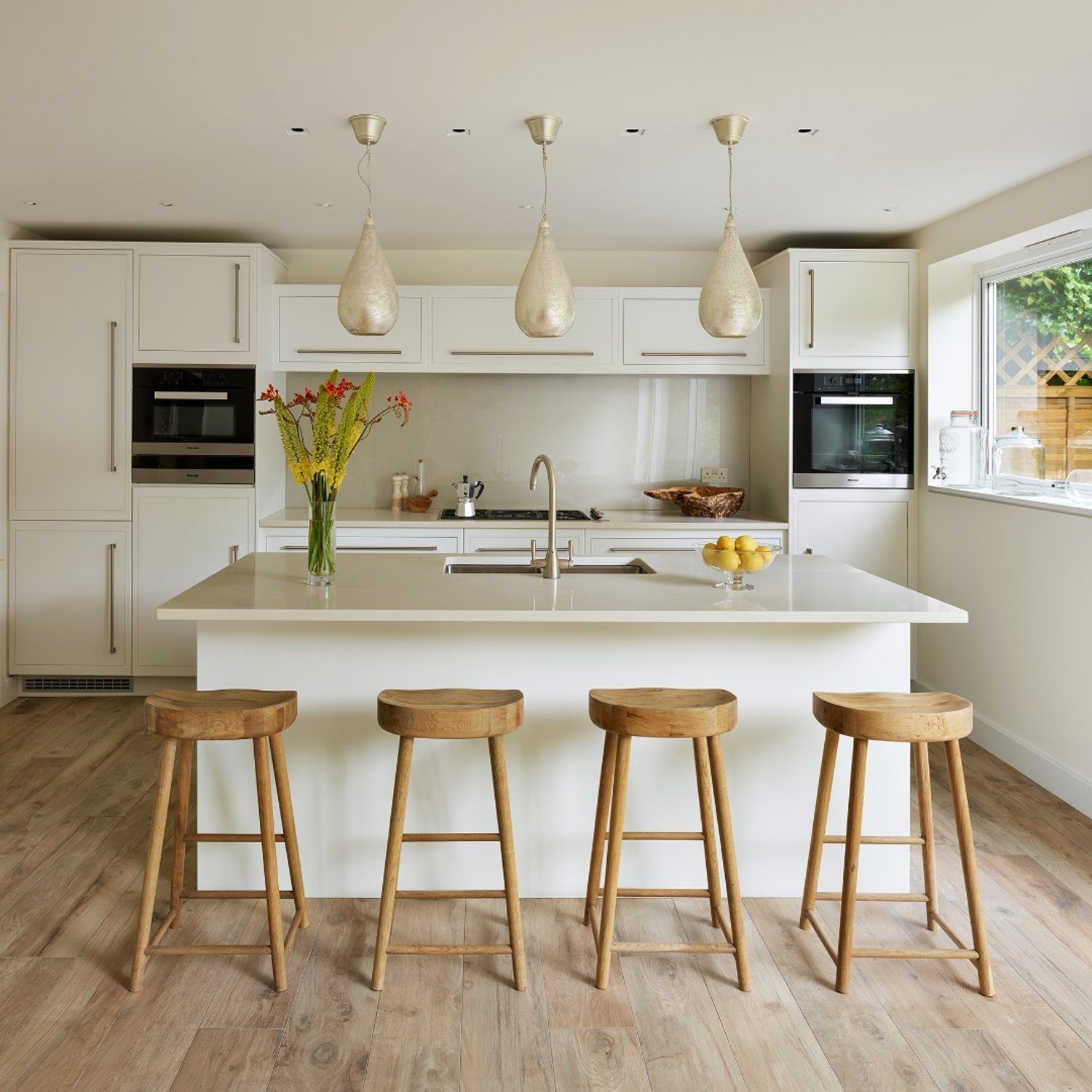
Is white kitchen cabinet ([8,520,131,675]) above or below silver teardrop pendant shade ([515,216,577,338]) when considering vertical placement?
below

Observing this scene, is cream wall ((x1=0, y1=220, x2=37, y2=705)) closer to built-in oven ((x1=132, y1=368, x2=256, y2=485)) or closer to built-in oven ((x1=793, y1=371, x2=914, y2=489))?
built-in oven ((x1=132, y1=368, x2=256, y2=485))

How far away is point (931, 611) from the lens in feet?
8.98

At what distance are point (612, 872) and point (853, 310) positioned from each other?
11.5 feet

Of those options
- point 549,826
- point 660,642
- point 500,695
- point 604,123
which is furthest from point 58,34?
point 549,826

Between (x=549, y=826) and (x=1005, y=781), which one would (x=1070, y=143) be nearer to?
(x=1005, y=781)

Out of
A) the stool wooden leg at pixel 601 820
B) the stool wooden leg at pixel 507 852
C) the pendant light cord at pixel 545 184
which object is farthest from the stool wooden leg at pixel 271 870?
the pendant light cord at pixel 545 184

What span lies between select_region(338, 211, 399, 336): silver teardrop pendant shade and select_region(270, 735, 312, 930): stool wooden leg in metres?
1.32

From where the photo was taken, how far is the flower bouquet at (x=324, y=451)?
3.07 meters

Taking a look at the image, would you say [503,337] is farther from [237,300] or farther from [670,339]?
[237,300]

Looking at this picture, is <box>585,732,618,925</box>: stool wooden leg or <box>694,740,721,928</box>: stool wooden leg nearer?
<box>694,740,721,928</box>: stool wooden leg

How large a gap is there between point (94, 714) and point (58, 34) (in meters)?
3.25

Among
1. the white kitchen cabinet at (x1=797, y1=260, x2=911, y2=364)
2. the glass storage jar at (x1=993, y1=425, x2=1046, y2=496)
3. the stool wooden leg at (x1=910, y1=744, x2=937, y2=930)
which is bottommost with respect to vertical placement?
the stool wooden leg at (x1=910, y1=744, x2=937, y2=930)

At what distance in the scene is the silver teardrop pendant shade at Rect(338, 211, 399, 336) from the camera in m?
3.21

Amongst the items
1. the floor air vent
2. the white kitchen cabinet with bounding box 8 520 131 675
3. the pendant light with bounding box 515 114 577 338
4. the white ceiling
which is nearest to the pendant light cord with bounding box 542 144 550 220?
the white ceiling
